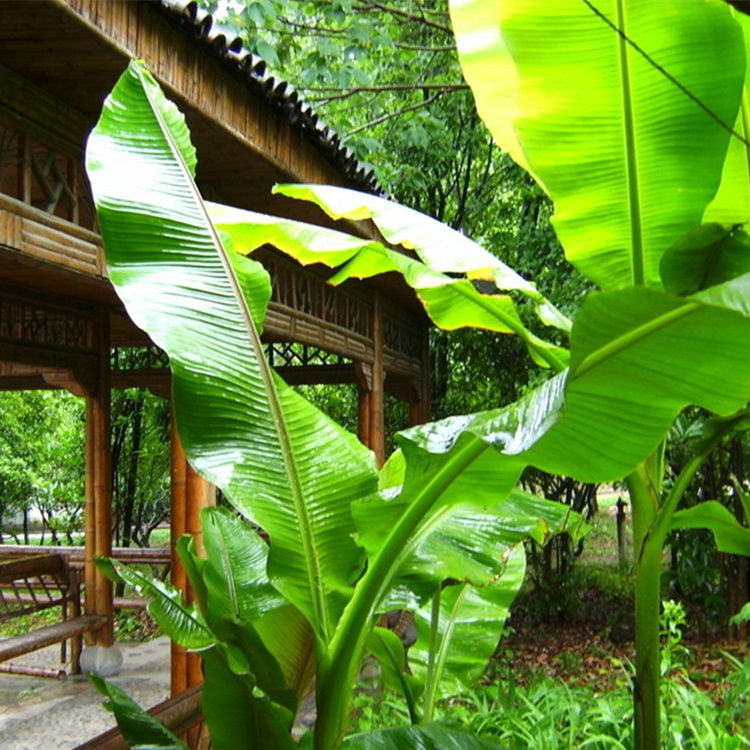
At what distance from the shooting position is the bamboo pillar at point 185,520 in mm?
4516

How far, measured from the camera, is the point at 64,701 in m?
6.55

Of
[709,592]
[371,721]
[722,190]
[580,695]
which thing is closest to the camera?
[722,190]

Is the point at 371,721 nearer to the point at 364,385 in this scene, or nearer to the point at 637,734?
the point at 637,734

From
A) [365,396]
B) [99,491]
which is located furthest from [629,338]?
[99,491]

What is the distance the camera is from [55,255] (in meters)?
3.24

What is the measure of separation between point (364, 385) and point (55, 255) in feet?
13.7

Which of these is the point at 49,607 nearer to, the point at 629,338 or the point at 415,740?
the point at 415,740

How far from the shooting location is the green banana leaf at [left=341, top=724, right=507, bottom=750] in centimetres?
162

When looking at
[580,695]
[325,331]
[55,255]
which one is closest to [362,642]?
[55,255]

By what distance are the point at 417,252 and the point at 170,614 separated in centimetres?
114

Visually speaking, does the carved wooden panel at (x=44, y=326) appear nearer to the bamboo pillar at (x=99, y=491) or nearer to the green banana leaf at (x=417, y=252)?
the bamboo pillar at (x=99, y=491)

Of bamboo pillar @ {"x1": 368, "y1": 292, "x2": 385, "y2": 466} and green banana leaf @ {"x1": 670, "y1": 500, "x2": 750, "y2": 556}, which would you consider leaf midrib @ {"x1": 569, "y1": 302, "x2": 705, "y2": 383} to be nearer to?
green banana leaf @ {"x1": 670, "y1": 500, "x2": 750, "y2": 556}

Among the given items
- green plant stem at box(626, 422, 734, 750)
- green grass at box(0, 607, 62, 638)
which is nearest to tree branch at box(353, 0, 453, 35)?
green plant stem at box(626, 422, 734, 750)

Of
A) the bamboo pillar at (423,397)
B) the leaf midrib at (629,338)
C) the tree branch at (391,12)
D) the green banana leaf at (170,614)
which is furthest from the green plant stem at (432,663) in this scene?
the bamboo pillar at (423,397)
